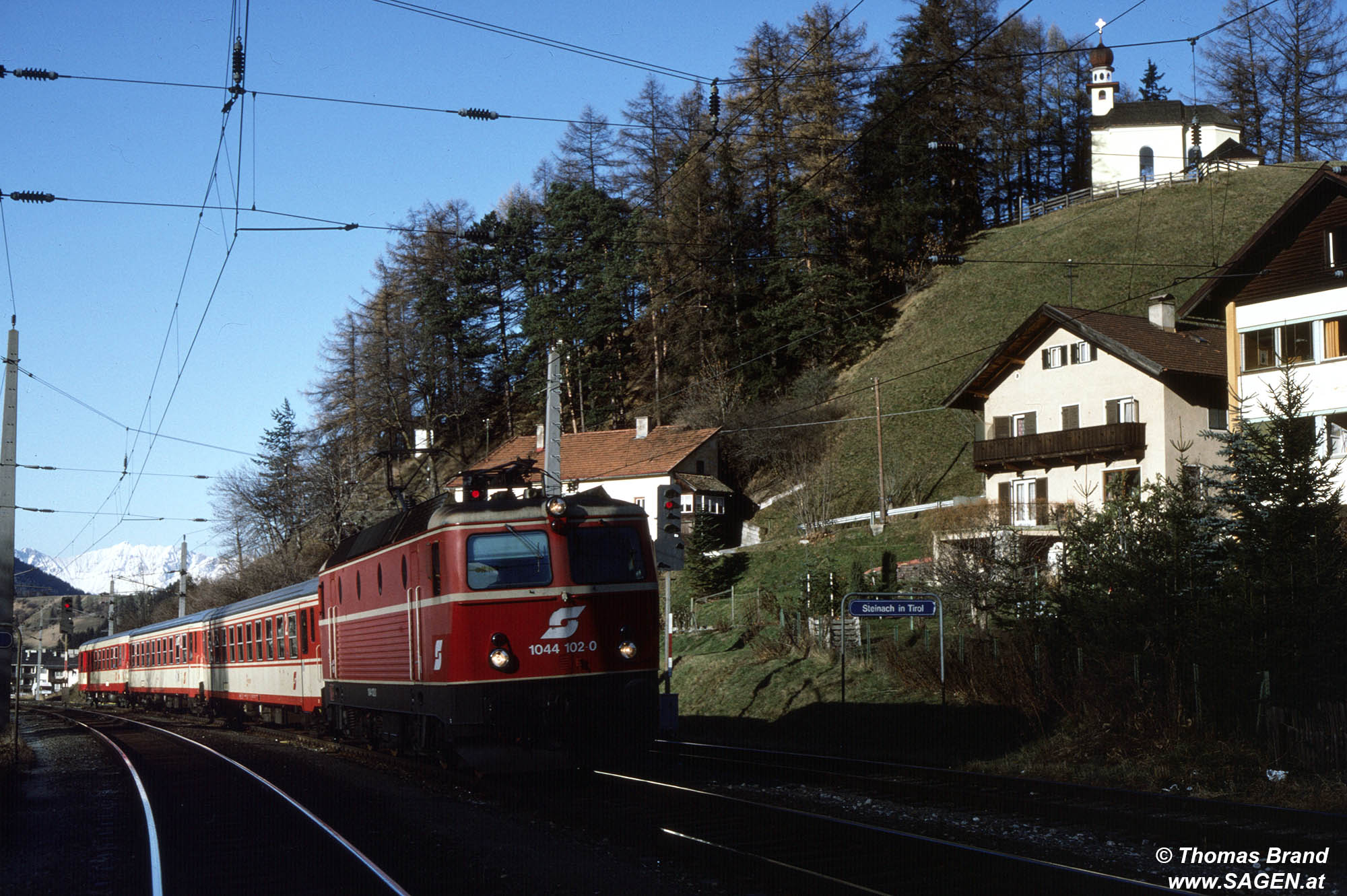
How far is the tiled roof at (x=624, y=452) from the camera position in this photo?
→ 6125 centimetres

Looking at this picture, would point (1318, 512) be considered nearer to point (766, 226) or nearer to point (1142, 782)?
point (1142, 782)

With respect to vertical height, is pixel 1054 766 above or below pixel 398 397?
below

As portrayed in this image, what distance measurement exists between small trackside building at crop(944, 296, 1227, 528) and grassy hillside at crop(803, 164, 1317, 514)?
8.05 meters

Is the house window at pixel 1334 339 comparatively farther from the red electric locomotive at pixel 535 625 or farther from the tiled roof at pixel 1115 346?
the red electric locomotive at pixel 535 625

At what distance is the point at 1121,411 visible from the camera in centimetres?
4238

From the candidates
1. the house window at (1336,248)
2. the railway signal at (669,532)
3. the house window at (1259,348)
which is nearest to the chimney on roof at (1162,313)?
the house window at (1259,348)

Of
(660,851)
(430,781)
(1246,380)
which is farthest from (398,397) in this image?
(660,851)

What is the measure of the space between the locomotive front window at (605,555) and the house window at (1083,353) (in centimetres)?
3299

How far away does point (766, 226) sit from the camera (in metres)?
72.2

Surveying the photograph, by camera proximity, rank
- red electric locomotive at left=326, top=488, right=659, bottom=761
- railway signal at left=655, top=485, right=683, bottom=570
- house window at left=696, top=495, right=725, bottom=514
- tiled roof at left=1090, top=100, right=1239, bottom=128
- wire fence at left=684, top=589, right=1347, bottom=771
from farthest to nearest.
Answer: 1. tiled roof at left=1090, top=100, right=1239, bottom=128
2. house window at left=696, top=495, right=725, bottom=514
3. railway signal at left=655, top=485, right=683, bottom=570
4. wire fence at left=684, top=589, right=1347, bottom=771
5. red electric locomotive at left=326, top=488, right=659, bottom=761

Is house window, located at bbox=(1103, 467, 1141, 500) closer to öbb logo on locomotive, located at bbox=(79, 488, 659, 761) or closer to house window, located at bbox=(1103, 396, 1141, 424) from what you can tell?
house window, located at bbox=(1103, 396, 1141, 424)

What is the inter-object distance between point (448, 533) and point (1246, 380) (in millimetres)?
26746

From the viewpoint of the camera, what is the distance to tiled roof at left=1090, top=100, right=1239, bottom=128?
95.5 meters

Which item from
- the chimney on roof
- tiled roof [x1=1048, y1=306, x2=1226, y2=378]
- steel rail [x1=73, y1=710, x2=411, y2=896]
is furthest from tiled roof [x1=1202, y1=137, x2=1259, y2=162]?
steel rail [x1=73, y1=710, x2=411, y2=896]
